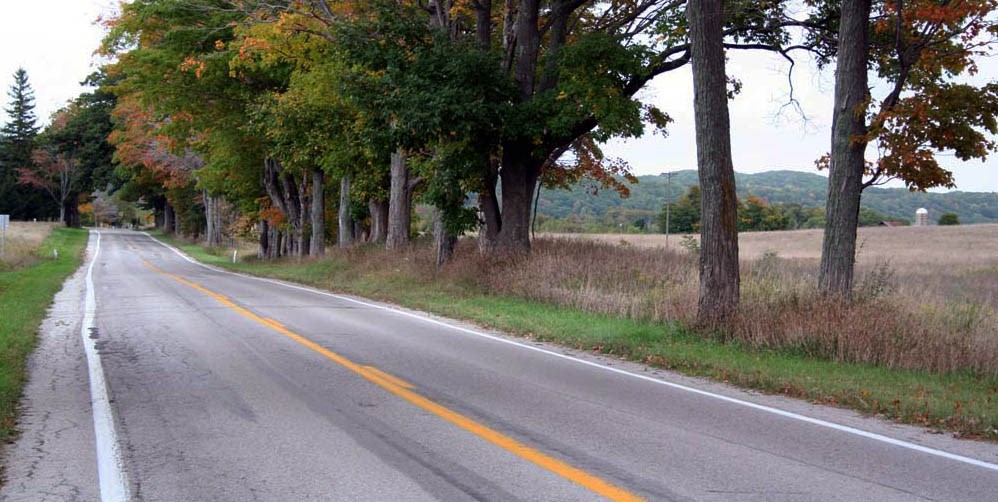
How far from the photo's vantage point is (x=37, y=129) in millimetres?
89375

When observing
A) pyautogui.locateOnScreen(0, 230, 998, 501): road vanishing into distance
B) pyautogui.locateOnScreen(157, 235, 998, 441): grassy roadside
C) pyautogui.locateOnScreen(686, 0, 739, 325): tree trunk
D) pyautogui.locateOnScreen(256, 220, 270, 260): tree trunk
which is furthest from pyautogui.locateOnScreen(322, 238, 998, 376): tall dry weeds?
pyautogui.locateOnScreen(256, 220, 270, 260): tree trunk

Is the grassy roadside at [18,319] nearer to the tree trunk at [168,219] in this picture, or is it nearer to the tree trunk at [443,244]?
the tree trunk at [443,244]

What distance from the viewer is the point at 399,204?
28547 mm

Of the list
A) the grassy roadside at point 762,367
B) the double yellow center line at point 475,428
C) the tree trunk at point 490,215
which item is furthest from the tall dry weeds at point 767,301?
the double yellow center line at point 475,428

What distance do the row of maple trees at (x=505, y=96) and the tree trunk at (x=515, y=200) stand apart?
0.13 feet

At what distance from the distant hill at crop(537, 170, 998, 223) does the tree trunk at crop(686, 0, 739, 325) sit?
5413 cm

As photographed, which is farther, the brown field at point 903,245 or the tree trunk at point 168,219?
the tree trunk at point 168,219

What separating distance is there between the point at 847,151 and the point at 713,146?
83.5 inches

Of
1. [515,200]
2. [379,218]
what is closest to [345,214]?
[379,218]

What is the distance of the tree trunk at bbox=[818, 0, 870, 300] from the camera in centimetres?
1313

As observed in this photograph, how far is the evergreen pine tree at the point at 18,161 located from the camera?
84750mm

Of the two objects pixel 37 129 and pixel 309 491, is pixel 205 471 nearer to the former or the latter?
pixel 309 491

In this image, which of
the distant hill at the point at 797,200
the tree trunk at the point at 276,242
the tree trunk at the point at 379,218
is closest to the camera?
the tree trunk at the point at 379,218

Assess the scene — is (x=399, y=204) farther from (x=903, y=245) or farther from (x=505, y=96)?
(x=903, y=245)
